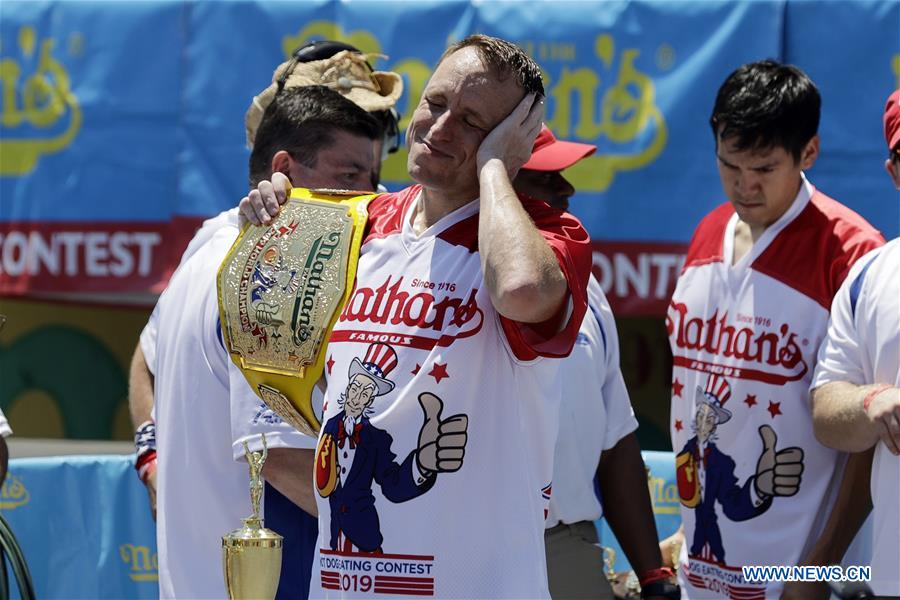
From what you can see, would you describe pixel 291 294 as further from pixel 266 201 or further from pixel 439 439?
pixel 439 439

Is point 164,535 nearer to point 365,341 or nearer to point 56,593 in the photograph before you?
point 365,341

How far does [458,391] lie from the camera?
240 centimetres

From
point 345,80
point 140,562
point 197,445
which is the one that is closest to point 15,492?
point 140,562

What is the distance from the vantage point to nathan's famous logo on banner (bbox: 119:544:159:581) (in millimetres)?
4680

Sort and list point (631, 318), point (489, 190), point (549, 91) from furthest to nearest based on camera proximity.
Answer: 1. point (631, 318)
2. point (549, 91)
3. point (489, 190)

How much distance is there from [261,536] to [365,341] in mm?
410

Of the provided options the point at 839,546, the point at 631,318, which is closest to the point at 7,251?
the point at 631,318

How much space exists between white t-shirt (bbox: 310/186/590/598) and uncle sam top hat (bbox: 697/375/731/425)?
131cm

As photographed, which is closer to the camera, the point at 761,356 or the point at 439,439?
the point at 439,439

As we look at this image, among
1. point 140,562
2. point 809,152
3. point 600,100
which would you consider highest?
point 600,100

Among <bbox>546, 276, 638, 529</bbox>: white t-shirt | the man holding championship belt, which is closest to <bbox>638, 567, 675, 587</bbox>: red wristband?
<bbox>546, 276, 638, 529</bbox>: white t-shirt

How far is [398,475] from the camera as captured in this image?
2398mm

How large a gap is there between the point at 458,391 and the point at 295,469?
2.12 ft

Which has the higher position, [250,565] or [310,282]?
[310,282]
